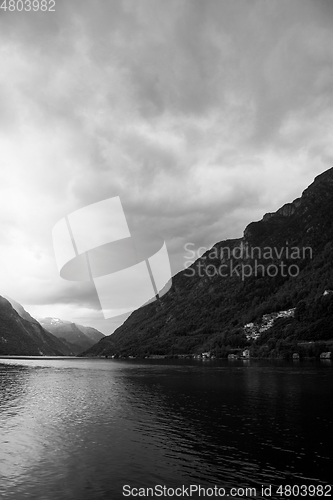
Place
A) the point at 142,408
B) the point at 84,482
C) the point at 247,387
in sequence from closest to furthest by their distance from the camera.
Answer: the point at 84,482
the point at 142,408
the point at 247,387

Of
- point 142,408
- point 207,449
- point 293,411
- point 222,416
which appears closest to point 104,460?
point 207,449

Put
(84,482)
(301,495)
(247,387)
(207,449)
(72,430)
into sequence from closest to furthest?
1. (301,495)
2. (84,482)
3. (207,449)
4. (72,430)
5. (247,387)

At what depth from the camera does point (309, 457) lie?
34531mm

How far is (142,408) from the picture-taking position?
2488 inches

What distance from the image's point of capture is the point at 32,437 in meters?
44.3

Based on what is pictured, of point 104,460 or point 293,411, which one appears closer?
point 104,460

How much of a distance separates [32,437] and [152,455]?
18.2 metres

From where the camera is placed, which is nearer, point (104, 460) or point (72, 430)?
point (104, 460)

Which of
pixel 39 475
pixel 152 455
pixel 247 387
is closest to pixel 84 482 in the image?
pixel 39 475

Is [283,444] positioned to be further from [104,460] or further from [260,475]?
[104,460]

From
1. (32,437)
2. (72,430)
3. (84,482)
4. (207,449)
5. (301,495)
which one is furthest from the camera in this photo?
(72,430)

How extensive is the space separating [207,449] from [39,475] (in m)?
17.6

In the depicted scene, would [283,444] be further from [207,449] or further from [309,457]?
[207,449]

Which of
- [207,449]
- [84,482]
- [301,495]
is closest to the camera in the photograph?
[301,495]
